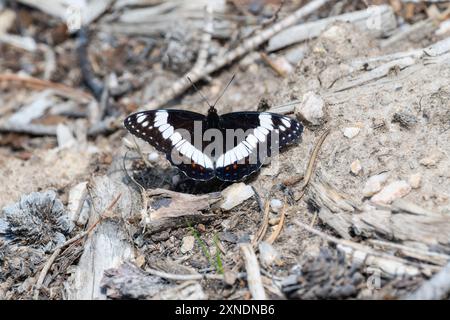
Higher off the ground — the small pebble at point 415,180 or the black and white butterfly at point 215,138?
the black and white butterfly at point 215,138

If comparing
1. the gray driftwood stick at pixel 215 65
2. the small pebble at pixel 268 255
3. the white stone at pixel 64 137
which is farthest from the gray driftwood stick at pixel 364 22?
the white stone at pixel 64 137

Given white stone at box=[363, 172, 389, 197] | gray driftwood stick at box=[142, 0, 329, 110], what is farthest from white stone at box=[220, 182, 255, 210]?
gray driftwood stick at box=[142, 0, 329, 110]

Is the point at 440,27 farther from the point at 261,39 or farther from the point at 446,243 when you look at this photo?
the point at 446,243

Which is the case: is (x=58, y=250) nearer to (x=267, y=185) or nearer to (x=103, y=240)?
(x=103, y=240)

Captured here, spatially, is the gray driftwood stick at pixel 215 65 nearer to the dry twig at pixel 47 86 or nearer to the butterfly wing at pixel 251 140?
the dry twig at pixel 47 86

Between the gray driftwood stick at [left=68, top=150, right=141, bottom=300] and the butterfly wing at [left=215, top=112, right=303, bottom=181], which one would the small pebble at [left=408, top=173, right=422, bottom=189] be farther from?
the gray driftwood stick at [left=68, top=150, right=141, bottom=300]

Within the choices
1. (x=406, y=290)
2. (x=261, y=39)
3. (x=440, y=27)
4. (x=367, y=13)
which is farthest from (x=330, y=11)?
(x=406, y=290)

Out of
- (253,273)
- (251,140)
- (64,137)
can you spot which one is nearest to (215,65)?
(251,140)
